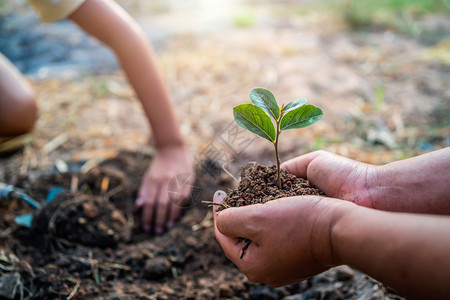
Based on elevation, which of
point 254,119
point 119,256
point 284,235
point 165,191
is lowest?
point 119,256

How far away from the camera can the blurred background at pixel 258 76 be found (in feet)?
6.44

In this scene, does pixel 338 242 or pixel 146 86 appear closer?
pixel 338 242

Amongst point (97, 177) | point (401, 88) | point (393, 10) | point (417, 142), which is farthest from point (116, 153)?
point (393, 10)

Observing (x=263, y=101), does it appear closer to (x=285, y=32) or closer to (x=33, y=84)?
(x=33, y=84)

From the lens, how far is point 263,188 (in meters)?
0.95

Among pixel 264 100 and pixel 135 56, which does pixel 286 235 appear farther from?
pixel 135 56

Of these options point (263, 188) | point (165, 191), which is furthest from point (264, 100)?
point (165, 191)

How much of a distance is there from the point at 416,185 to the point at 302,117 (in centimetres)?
36

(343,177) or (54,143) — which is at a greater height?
(343,177)

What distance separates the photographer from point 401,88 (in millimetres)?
2498

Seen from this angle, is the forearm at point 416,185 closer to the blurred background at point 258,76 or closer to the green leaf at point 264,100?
the green leaf at point 264,100

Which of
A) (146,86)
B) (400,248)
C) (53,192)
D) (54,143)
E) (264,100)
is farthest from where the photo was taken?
(54,143)

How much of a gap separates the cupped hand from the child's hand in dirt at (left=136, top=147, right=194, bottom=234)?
0.67m

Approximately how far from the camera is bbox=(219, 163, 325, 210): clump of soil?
3.03 feet
